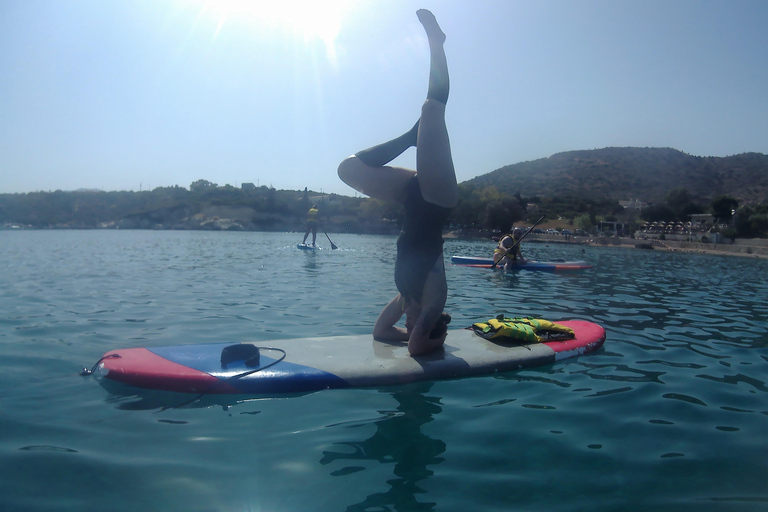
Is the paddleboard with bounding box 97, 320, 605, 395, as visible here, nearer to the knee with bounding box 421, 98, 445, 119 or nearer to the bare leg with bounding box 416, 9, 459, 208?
the bare leg with bounding box 416, 9, 459, 208

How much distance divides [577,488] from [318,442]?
4.81 ft

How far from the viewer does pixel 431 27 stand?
4016 millimetres

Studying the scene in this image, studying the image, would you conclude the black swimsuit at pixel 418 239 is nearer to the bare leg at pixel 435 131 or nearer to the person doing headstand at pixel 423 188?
the person doing headstand at pixel 423 188

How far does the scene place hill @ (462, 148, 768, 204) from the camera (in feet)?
283

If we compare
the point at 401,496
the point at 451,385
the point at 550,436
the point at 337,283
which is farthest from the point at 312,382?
the point at 337,283

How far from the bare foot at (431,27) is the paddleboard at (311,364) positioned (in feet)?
9.00

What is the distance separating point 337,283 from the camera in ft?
35.7

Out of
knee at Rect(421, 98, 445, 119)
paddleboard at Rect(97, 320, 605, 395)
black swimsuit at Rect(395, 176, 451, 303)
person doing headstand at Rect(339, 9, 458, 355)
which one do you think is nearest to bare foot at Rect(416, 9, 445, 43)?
person doing headstand at Rect(339, 9, 458, 355)

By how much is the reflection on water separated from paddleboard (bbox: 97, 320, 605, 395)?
490 millimetres

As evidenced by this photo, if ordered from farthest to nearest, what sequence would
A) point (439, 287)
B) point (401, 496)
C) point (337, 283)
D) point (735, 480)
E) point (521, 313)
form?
point (337, 283) < point (521, 313) < point (439, 287) < point (735, 480) < point (401, 496)

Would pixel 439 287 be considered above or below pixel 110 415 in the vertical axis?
above

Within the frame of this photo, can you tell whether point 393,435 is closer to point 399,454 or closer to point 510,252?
point 399,454

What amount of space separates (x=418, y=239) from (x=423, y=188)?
47 centimetres

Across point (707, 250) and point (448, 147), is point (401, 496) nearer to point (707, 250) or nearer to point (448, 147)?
point (448, 147)
